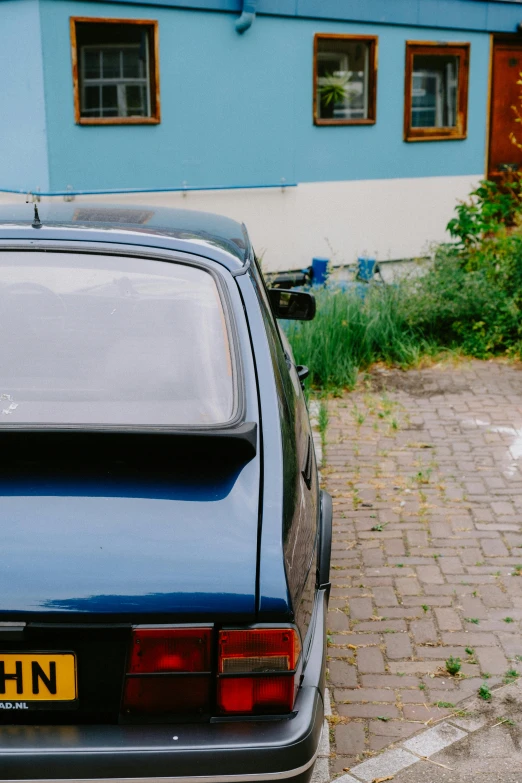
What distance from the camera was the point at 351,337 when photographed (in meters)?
8.22

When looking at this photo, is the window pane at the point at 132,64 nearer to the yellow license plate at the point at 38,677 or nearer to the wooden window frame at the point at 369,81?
the wooden window frame at the point at 369,81

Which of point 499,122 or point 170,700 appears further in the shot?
point 499,122

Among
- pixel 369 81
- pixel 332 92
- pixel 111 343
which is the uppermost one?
pixel 369 81

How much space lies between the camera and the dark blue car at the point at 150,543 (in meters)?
2.05

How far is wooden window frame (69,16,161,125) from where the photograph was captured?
9.75m

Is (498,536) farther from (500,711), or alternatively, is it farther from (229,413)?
(229,413)

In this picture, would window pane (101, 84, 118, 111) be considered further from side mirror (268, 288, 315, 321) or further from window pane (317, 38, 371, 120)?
→ side mirror (268, 288, 315, 321)

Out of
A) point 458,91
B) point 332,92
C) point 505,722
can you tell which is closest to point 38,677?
point 505,722

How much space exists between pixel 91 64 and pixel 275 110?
7.77 ft

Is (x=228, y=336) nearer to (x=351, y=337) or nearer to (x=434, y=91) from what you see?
(x=351, y=337)

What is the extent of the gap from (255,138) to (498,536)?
7.51 meters

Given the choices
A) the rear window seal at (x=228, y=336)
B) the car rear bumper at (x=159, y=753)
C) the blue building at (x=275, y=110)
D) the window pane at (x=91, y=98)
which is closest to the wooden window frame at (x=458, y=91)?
the blue building at (x=275, y=110)

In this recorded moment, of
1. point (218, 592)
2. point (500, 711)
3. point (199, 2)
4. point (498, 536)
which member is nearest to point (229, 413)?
point (218, 592)

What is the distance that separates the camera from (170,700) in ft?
6.88
